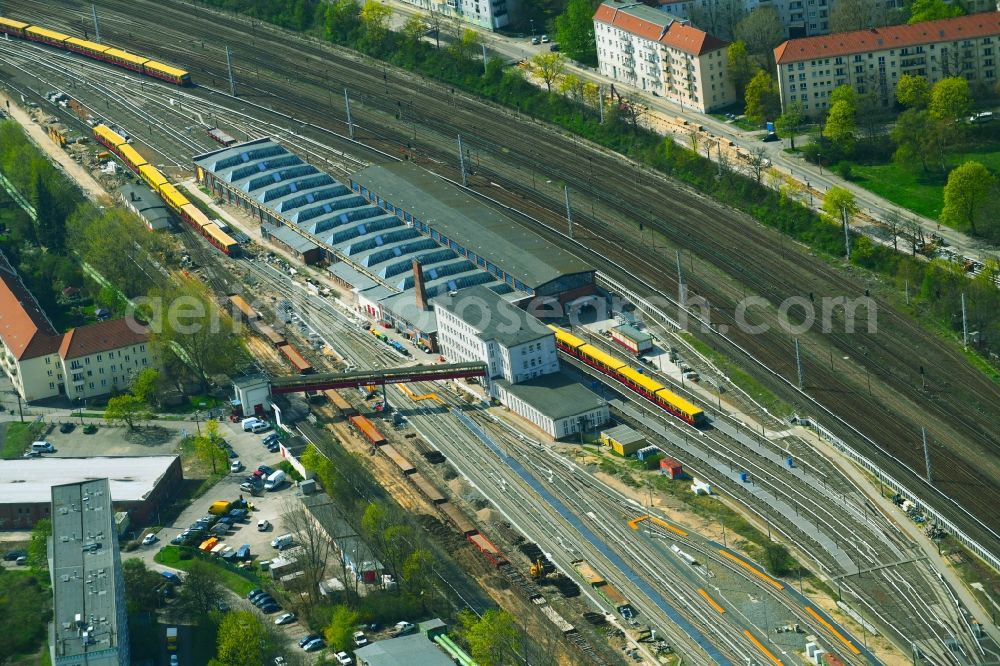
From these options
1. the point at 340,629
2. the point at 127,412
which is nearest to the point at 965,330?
the point at 340,629

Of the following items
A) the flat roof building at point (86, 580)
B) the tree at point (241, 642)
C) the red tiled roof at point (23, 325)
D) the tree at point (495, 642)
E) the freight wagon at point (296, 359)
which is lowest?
the tree at point (495, 642)

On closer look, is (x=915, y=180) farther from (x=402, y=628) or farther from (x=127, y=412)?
(x=402, y=628)

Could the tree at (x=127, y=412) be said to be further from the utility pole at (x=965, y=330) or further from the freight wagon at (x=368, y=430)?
the utility pole at (x=965, y=330)

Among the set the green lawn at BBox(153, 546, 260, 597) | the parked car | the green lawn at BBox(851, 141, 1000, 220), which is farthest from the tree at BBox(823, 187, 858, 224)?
the green lawn at BBox(153, 546, 260, 597)

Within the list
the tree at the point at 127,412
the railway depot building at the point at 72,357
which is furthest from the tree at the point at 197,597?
the railway depot building at the point at 72,357

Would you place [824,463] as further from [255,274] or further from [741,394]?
[255,274]

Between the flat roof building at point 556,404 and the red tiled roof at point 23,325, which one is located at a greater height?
the red tiled roof at point 23,325

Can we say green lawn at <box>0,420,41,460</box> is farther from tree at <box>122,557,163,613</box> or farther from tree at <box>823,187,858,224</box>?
tree at <box>823,187,858,224</box>
